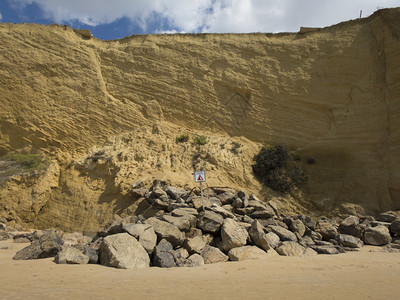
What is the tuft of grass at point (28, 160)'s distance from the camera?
1195 centimetres

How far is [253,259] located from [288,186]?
7217 mm

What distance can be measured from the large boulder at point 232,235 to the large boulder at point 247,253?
5.6 inches

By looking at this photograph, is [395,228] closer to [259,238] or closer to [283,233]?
[283,233]

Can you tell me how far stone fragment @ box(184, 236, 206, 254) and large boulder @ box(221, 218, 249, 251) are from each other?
1.64 ft

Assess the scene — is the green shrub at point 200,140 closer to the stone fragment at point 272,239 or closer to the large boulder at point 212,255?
the stone fragment at point 272,239

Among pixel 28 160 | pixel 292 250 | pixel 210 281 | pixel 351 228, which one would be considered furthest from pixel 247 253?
pixel 28 160

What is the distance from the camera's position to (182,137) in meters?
13.3

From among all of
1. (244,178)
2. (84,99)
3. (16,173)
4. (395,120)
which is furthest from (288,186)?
(16,173)

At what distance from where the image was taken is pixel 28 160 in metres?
12.2

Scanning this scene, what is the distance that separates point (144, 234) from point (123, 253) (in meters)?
0.73

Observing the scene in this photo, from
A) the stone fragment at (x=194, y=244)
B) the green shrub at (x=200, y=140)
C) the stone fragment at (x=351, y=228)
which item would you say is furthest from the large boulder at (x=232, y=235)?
the green shrub at (x=200, y=140)

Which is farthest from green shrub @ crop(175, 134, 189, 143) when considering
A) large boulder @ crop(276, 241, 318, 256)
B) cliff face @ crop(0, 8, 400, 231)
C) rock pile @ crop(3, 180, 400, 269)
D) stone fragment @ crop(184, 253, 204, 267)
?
stone fragment @ crop(184, 253, 204, 267)

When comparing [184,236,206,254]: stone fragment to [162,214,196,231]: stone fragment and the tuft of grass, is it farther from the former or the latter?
the tuft of grass

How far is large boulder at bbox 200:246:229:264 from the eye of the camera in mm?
5556
